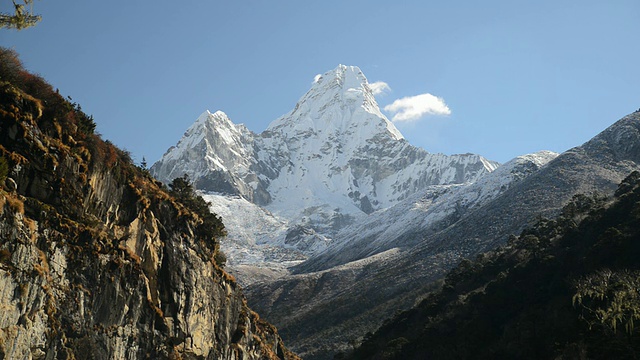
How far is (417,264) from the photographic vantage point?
15275cm

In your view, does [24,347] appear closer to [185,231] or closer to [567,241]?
[185,231]

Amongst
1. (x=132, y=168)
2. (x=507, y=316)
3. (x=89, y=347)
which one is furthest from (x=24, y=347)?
(x=507, y=316)

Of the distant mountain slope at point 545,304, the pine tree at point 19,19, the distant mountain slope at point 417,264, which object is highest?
the distant mountain slope at point 417,264

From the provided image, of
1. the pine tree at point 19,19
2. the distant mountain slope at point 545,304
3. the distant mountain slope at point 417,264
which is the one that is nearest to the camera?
the pine tree at point 19,19

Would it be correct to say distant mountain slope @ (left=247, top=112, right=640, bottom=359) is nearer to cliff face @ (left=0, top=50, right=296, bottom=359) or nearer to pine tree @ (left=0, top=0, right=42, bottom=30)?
cliff face @ (left=0, top=50, right=296, bottom=359)

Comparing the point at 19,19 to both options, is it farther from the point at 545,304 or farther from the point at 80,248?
the point at 545,304

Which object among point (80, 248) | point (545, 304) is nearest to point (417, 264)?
point (545, 304)

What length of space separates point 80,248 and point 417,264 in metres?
131

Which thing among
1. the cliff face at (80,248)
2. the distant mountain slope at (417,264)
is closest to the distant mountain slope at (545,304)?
the cliff face at (80,248)

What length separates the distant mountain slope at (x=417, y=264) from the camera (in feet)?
419

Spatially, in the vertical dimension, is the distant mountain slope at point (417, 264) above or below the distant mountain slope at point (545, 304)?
above

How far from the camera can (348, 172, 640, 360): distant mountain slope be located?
4316 cm

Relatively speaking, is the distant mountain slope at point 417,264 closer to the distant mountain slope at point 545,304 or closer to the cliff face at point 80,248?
the distant mountain slope at point 545,304

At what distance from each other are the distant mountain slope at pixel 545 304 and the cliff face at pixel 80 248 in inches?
1047
